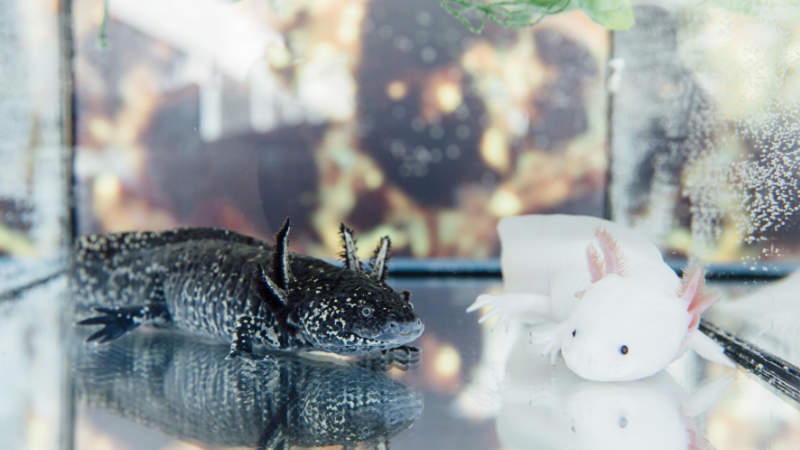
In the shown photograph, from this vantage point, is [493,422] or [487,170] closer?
[493,422]

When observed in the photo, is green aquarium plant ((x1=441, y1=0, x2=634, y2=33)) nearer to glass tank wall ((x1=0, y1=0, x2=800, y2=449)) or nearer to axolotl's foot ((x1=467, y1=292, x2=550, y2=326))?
glass tank wall ((x1=0, y1=0, x2=800, y2=449))

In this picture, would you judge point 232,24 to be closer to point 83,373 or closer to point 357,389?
point 83,373

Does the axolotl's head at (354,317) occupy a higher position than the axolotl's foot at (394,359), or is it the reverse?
the axolotl's head at (354,317)

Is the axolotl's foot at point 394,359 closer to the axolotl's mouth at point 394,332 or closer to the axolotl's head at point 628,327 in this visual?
the axolotl's mouth at point 394,332

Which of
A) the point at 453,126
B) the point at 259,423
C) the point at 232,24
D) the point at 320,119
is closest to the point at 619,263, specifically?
the point at 259,423

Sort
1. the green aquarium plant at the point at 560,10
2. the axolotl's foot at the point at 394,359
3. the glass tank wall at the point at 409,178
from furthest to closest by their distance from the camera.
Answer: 1. the green aquarium plant at the point at 560,10
2. the axolotl's foot at the point at 394,359
3. the glass tank wall at the point at 409,178

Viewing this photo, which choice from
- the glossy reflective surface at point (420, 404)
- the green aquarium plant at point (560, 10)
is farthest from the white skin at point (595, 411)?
the green aquarium plant at point (560, 10)

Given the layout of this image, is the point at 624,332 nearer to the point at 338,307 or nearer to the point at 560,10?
the point at 338,307
